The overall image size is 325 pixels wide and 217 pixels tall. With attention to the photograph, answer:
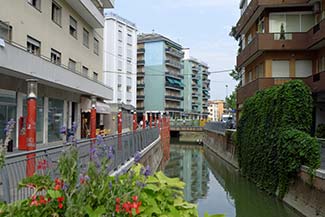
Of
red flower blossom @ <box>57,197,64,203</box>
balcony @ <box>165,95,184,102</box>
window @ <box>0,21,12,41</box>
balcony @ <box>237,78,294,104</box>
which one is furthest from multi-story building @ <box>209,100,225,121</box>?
red flower blossom @ <box>57,197,64,203</box>

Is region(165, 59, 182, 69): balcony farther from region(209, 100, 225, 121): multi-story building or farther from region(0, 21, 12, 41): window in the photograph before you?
region(209, 100, 225, 121): multi-story building

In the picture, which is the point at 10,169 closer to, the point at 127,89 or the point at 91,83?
the point at 91,83

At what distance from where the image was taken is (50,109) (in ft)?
64.8

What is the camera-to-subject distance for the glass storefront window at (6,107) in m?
14.7

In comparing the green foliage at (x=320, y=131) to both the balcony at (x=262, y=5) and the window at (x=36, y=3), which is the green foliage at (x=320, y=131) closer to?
the balcony at (x=262, y=5)

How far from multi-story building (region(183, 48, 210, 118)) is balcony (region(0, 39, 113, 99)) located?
7237 centimetres

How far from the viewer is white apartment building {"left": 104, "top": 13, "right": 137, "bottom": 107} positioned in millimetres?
52781

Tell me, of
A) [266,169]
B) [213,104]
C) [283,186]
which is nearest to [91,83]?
[266,169]

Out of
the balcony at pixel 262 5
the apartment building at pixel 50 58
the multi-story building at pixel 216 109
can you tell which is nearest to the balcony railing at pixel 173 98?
the apartment building at pixel 50 58

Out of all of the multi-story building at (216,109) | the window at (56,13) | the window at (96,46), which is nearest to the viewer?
the window at (56,13)

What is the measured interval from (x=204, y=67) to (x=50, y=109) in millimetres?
92420

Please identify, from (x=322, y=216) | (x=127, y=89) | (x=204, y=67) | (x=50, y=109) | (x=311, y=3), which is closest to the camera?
(x=322, y=216)

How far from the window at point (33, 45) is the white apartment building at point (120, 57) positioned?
3276 centimetres

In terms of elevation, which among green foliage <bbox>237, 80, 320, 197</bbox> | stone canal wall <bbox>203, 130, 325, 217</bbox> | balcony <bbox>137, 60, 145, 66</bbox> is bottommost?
stone canal wall <bbox>203, 130, 325, 217</bbox>
